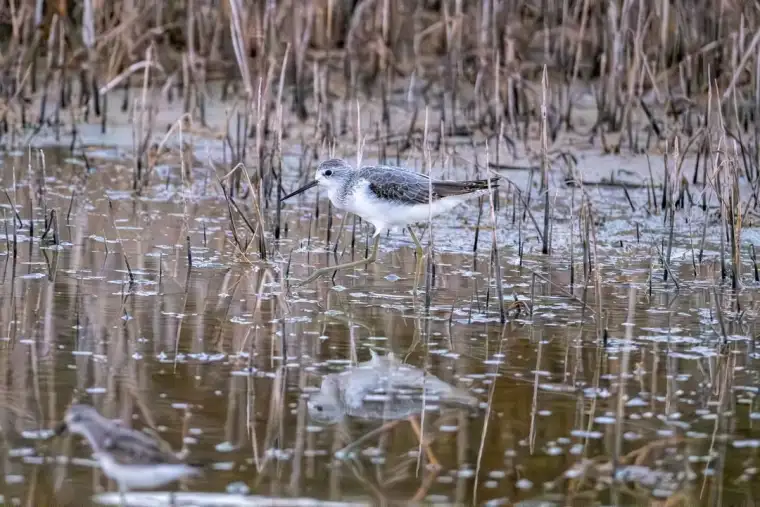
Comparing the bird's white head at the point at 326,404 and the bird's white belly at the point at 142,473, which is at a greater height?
the bird's white head at the point at 326,404

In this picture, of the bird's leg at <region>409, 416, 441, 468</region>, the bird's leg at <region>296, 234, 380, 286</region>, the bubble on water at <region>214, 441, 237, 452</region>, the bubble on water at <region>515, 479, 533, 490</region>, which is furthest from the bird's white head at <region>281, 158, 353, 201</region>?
the bubble on water at <region>515, 479, 533, 490</region>

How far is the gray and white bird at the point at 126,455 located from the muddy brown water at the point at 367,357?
4.2 inches

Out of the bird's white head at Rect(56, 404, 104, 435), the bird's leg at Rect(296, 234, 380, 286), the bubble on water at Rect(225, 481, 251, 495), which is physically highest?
the bird's leg at Rect(296, 234, 380, 286)

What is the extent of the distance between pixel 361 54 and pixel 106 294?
18.7ft

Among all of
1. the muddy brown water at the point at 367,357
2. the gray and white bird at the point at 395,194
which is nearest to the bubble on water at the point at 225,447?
the muddy brown water at the point at 367,357

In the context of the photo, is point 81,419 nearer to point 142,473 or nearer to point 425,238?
point 142,473

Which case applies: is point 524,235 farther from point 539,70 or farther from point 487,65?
point 539,70

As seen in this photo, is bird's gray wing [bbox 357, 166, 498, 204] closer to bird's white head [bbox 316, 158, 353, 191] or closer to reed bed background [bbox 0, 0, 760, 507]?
bird's white head [bbox 316, 158, 353, 191]

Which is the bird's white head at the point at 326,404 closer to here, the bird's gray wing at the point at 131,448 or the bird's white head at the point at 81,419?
the bird's gray wing at the point at 131,448

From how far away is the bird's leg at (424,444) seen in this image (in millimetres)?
4082

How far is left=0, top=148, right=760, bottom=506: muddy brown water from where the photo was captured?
3959 mm

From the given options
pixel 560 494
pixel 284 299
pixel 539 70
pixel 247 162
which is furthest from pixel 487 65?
pixel 560 494

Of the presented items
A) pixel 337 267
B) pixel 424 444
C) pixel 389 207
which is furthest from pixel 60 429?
pixel 389 207

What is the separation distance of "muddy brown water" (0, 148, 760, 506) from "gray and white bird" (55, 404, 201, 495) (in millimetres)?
106
